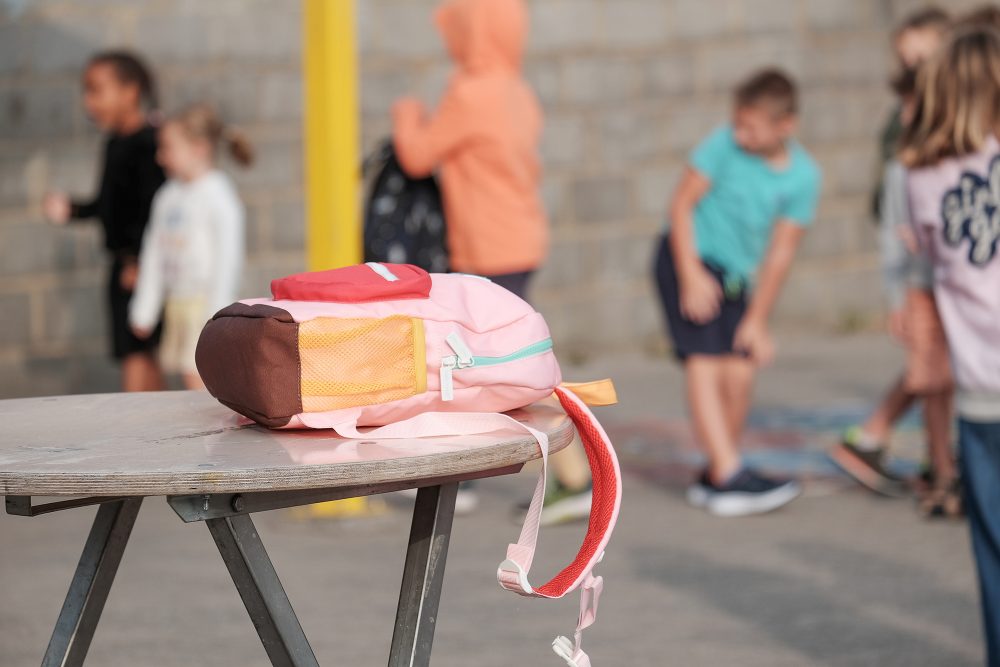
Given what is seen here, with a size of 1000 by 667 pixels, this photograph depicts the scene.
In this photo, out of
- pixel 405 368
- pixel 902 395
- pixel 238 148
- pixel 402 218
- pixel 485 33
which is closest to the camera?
pixel 405 368

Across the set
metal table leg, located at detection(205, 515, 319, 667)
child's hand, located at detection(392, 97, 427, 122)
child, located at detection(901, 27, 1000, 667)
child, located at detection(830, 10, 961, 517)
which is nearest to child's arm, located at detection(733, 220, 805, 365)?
child, located at detection(830, 10, 961, 517)

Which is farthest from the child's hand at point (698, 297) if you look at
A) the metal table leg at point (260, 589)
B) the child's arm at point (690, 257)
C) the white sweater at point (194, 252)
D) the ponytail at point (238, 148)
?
the metal table leg at point (260, 589)

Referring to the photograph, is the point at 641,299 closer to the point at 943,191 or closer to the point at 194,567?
the point at 194,567

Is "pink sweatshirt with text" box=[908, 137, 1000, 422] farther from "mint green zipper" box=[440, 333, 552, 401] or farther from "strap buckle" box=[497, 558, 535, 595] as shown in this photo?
"strap buckle" box=[497, 558, 535, 595]

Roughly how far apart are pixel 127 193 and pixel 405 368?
3999 mm

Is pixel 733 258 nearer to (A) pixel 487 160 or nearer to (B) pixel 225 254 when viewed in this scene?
(A) pixel 487 160

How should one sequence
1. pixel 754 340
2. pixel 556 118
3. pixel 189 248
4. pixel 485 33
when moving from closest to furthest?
pixel 485 33 < pixel 754 340 < pixel 189 248 < pixel 556 118

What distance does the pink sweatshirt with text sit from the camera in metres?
3.23

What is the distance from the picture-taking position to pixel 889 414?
19.2 ft

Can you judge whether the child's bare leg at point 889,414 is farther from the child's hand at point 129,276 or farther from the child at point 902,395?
the child's hand at point 129,276

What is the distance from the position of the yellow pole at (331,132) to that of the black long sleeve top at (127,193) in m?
0.94

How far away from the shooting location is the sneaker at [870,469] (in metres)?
5.68

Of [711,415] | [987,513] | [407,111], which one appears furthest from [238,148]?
[987,513]

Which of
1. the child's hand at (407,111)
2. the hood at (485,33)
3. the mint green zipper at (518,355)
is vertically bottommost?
the mint green zipper at (518,355)
